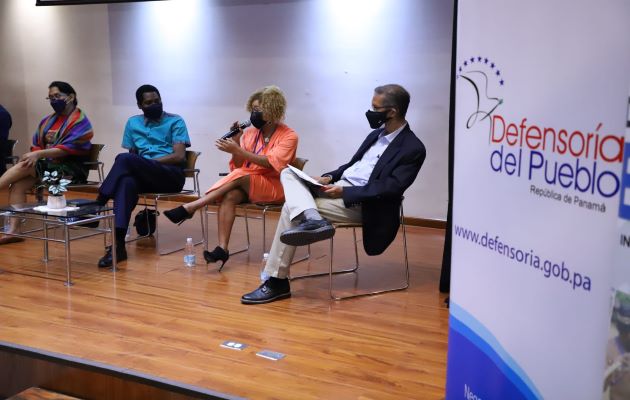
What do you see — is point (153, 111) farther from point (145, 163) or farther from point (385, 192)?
point (385, 192)

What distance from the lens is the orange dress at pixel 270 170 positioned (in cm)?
452

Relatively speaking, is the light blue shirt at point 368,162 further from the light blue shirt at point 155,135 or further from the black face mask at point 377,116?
the light blue shirt at point 155,135

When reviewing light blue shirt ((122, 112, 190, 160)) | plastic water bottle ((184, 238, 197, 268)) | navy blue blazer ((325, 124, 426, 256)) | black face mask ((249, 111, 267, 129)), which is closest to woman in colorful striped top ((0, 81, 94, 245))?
light blue shirt ((122, 112, 190, 160))

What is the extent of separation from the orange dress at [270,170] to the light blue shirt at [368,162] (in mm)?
491

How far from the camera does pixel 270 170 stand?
462 centimetres

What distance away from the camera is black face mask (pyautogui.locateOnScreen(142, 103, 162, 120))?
16.9 feet

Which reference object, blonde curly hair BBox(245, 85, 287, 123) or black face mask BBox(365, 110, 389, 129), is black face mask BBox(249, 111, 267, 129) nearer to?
blonde curly hair BBox(245, 85, 287, 123)

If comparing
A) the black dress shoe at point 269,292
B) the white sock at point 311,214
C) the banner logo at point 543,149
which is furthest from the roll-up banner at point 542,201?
the black dress shoe at point 269,292

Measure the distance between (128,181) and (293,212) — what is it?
156 centimetres

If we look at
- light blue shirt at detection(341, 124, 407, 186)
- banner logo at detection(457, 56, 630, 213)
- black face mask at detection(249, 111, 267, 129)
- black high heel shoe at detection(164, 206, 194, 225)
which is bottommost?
black high heel shoe at detection(164, 206, 194, 225)

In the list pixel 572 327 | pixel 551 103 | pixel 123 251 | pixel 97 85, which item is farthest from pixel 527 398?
pixel 97 85

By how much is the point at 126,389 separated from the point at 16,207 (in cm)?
212

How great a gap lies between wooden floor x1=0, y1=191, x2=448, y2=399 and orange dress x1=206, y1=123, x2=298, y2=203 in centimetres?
51

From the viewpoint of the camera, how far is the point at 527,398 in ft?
5.26
